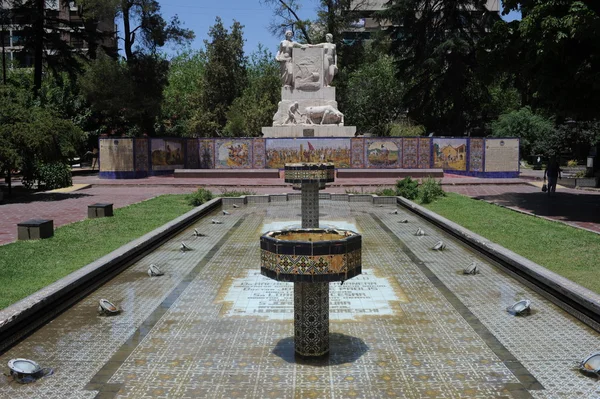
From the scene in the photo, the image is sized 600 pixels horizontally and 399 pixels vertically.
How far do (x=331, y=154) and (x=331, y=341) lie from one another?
24.7 metres

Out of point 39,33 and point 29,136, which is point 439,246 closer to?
point 29,136

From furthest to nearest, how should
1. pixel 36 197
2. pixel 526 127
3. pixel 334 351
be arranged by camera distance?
pixel 526 127 → pixel 36 197 → pixel 334 351

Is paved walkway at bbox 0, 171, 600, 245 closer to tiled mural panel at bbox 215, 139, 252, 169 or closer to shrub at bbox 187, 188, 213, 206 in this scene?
shrub at bbox 187, 188, 213, 206

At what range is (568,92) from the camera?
15.8m

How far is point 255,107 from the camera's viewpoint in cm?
4581

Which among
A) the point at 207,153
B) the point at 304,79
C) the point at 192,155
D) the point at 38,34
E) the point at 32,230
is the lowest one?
the point at 32,230

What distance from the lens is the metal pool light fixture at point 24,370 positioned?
521cm

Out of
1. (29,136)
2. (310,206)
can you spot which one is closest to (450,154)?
(29,136)

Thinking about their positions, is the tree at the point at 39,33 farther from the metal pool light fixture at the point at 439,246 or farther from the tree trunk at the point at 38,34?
the metal pool light fixture at the point at 439,246

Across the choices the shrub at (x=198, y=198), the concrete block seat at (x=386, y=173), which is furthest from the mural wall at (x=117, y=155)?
the shrub at (x=198, y=198)

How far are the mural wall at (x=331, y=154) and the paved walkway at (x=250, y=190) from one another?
1.20 m

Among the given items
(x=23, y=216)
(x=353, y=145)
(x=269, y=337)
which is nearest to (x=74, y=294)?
(x=269, y=337)

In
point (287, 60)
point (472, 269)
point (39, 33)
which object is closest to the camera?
point (472, 269)

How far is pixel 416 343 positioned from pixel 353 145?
2476cm
